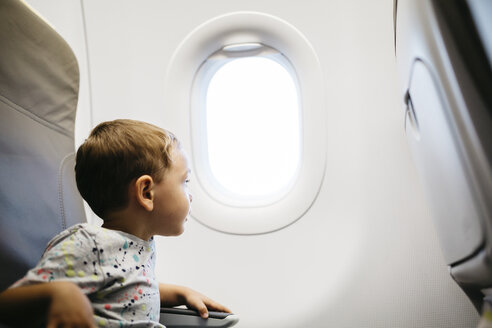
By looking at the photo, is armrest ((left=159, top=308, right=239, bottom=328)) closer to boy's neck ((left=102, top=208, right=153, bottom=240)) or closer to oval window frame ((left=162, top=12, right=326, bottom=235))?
boy's neck ((left=102, top=208, right=153, bottom=240))

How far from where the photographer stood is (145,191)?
0.97 metres

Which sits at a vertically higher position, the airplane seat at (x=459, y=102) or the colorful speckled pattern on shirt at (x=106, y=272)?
the airplane seat at (x=459, y=102)

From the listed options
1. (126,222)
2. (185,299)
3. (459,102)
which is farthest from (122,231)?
(459,102)

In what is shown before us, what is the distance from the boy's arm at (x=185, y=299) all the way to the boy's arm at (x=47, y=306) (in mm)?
431

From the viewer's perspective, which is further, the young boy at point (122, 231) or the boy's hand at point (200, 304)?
the boy's hand at point (200, 304)

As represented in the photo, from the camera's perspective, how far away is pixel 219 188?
1.79 metres

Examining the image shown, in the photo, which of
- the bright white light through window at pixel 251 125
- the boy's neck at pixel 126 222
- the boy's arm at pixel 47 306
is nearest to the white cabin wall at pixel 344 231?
the bright white light through window at pixel 251 125

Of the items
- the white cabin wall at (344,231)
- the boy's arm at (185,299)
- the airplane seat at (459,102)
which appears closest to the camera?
the airplane seat at (459,102)

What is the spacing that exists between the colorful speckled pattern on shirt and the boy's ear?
0.26 feet

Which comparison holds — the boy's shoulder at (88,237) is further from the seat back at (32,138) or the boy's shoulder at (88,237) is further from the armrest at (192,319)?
the armrest at (192,319)

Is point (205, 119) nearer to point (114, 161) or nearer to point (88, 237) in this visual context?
point (114, 161)

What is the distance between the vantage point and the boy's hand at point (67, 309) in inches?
24.2

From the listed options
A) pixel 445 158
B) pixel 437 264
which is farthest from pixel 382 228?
pixel 445 158

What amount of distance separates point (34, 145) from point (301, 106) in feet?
3.44
